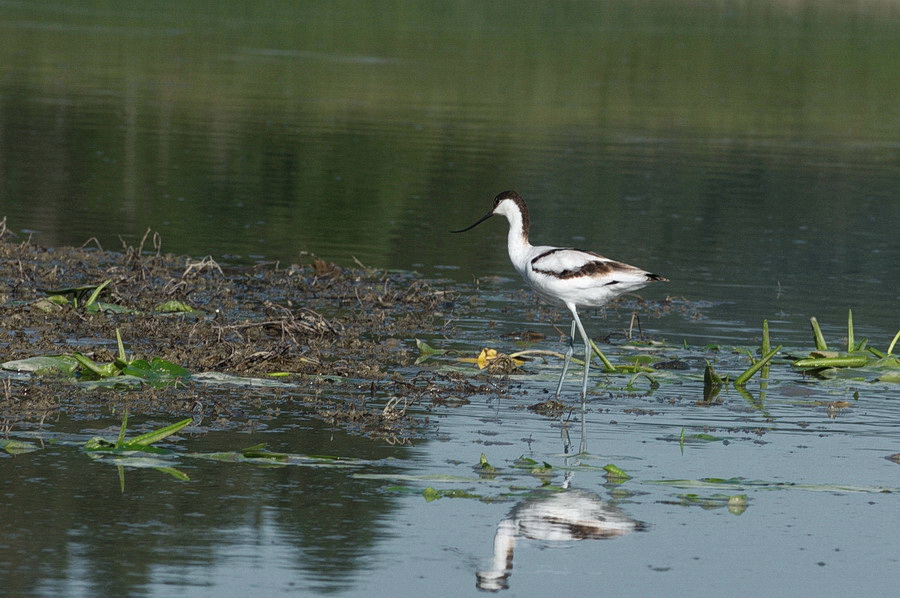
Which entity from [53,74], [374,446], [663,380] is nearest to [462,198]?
[663,380]

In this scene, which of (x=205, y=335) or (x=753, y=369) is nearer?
(x=753, y=369)

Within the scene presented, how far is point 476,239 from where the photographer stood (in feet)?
79.4

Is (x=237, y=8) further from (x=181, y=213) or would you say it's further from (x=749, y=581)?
(x=749, y=581)

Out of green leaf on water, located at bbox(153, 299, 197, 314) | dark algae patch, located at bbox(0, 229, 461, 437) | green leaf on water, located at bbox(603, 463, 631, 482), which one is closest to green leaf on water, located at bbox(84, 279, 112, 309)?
dark algae patch, located at bbox(0, 229, 461, 437)

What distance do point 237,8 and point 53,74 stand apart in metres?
39.7

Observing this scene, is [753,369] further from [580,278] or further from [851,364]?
[580,278]

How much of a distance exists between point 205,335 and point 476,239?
422 inches

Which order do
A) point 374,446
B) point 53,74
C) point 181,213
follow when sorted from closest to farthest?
point 374,446
point 181,213
point 53,74

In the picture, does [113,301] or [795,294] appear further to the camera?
[795,294]

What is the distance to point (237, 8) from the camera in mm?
86188

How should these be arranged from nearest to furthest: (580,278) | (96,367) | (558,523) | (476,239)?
(558,523), (96,367), (580,278), (476,239)

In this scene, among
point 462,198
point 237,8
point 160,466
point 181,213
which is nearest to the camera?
point 160,466

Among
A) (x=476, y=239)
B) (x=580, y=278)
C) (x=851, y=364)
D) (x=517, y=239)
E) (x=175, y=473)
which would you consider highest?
(x=517, y=239)

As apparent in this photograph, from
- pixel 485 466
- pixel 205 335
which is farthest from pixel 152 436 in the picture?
pixel 205 335
